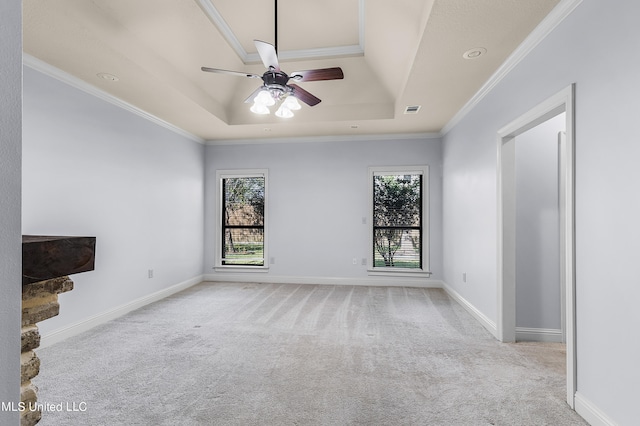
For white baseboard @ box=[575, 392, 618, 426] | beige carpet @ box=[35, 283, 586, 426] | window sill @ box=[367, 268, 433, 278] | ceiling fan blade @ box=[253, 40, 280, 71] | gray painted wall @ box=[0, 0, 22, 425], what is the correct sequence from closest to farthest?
gray painted wall @ box=[0, 0, 22, 425], white baseboard @ box=[575, 392, 618, 426], beige carpet @ box=[35, 283, 586, 426], ceiling fan blade @ box=[253, 40, 280, 71], window sill @ box=[367, 268, 433, 278]

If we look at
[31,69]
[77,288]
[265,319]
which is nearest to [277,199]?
[265,319]

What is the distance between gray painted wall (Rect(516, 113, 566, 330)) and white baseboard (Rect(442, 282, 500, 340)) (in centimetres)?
24

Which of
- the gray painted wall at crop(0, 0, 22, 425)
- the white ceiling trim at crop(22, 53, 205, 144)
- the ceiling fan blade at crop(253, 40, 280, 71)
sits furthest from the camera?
the white ceiling trim at crop(22, 53, 205, 144)

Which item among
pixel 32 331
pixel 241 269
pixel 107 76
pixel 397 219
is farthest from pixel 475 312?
pixel 107 76

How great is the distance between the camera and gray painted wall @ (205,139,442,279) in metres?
5.89

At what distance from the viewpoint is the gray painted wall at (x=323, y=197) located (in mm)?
5891

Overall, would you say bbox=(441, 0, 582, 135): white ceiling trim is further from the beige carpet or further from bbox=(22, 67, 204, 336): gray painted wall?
bbox=(22, 67, 204, 336): gray painted wall

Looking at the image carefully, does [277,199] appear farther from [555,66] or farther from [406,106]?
[555,66]

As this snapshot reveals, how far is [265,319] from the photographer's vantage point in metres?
3.96

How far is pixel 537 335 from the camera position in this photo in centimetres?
327

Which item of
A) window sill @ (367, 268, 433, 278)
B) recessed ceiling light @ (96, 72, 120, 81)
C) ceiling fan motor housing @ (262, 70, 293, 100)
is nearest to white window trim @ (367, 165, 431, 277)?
window sill @ (367, 268, 433, 278)

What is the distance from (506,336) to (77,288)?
4.34m

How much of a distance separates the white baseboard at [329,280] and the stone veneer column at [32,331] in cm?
523

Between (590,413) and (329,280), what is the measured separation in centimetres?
427
